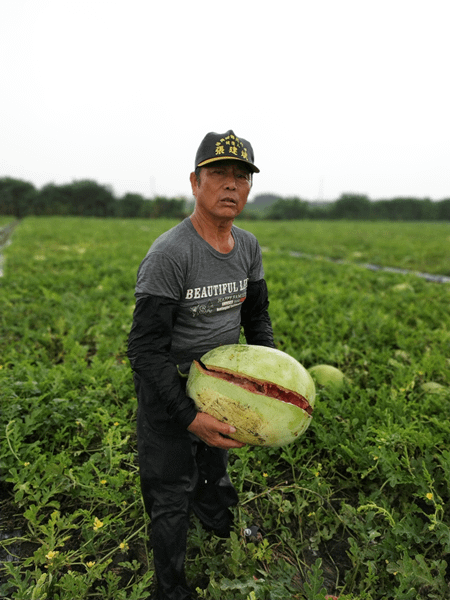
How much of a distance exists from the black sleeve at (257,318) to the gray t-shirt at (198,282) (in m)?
0.14

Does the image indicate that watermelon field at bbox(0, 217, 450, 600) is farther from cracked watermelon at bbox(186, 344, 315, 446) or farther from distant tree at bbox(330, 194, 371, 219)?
distant tree at bbox(330, 194, 371, 219)

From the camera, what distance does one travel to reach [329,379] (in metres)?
3.31

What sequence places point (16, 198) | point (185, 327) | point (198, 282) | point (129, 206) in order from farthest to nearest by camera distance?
point (129, 206) < point (16, 198) < point (185, 327) < point (198, 282)

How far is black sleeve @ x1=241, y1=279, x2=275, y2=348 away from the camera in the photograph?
6.93 feet

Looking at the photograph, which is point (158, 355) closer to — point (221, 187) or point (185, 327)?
point (185, 327)

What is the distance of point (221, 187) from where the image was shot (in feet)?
5.32

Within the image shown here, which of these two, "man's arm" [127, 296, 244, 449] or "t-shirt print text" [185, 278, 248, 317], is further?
"t-shirt print text" [185, 278, 248, 317]

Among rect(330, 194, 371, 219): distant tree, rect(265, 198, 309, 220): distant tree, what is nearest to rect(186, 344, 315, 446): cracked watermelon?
rect(265, 198, 309, 220): distant tree

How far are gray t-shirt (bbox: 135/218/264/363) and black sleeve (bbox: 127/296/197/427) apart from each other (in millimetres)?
58

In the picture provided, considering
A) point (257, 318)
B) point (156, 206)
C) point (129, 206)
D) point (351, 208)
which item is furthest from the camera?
point (129, 206)

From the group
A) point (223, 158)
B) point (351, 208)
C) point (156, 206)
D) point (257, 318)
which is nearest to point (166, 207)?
point (156, 206)

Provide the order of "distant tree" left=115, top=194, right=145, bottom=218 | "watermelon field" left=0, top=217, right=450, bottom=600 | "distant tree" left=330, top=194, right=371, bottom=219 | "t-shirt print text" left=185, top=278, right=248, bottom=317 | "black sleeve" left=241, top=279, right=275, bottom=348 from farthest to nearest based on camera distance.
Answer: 1. "distant tree" left=115, top=194, right=145, bottom=218
2. "distant tree" left=330, top=194, right=371, bottom=219
3. "black sleeve" left=241, top=279, right=275, bottom=348
4. "watermelon field" left=0, top=217, right=450, bottom=600
5. "t-shirt print text" left=185, top=278, right=248, bottom=317

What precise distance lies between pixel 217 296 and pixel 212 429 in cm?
60

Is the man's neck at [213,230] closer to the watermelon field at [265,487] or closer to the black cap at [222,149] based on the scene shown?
A: the black cap at [222,149]
